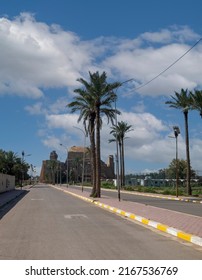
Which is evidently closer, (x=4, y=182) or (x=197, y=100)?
(x=197, y=100)

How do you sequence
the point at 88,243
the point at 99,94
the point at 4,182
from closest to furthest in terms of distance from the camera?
the point at 88,243, the point at 99,94, the point at 4,182

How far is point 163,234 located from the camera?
14.6 m

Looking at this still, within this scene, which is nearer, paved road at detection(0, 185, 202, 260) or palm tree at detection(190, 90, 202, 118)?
paved road at detection(0, 185, 202, 260)

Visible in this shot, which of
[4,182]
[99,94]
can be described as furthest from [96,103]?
[4,182]

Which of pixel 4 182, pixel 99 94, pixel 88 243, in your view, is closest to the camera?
pixel 88 243

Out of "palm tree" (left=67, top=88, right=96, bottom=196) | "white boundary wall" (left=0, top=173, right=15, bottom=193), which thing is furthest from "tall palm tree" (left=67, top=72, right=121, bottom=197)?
"white boundary wall" (left=0, top=173, right=15, bottom=193)

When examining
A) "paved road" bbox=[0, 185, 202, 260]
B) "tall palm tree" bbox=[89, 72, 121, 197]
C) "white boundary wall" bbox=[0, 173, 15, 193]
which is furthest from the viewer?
"white boundary wall" bbox=[0, 173, 15, 193]

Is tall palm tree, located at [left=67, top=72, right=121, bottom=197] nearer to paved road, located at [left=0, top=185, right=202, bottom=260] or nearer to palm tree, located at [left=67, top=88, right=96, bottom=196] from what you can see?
palm tree, located at [left=67, top=88, right=96, bottom=196]

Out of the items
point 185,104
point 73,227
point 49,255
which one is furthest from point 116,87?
point 49,255

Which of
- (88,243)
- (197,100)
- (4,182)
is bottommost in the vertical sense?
(88,243)

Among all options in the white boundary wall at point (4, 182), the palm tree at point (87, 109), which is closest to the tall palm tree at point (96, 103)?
the palm tree at point (87, 109)

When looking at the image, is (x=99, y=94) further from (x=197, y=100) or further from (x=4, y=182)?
(x=4, y=182)

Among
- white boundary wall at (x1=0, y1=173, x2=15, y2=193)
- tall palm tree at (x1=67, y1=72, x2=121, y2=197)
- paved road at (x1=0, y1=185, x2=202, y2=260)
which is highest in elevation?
tall palm tree at (x1=67, y1=72, x2=121, y2=197)

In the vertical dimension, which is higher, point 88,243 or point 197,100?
point 197,100
